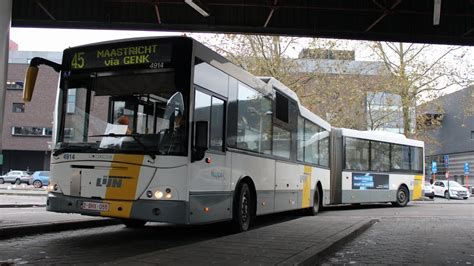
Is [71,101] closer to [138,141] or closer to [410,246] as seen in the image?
[138,141]

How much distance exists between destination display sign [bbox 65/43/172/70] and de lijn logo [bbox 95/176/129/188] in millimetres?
1980

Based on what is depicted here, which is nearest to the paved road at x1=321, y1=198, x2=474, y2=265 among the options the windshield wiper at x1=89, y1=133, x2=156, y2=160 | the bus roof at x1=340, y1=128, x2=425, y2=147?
the windshield wiper at x1=89, y1=133, x2=156, y2=160

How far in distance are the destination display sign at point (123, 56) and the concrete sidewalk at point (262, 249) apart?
10.5ft

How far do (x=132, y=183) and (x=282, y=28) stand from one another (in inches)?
244

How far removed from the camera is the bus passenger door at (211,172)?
8.91m

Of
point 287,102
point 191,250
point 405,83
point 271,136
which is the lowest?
point 191,250

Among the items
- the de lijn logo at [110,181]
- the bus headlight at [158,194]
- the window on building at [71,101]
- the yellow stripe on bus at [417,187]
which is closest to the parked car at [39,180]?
the yellow stripe on bus at [417,187]

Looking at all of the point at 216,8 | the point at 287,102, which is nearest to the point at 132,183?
the point at 216,8

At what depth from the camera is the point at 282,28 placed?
508 inches

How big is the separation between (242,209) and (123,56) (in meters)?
4.03

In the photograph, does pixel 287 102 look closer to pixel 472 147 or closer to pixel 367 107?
pixel 367 107

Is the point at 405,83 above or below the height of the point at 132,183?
above

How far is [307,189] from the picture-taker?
1622 centimetres

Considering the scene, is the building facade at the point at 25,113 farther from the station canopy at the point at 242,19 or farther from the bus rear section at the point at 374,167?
the station canopy at the point at 242,19
